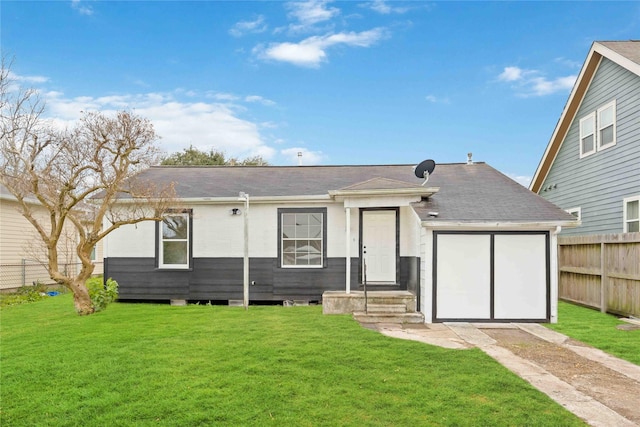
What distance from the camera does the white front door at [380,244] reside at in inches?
382

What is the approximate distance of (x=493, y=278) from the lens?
26.4ft

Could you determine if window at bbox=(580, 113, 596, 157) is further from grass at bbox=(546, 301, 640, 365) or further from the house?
grass at bbox=(546, 301, 640, 365)

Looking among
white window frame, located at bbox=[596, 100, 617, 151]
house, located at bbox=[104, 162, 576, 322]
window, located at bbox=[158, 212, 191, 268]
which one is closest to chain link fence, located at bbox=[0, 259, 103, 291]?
house, located at bbox=[104, 162, 576, 322]

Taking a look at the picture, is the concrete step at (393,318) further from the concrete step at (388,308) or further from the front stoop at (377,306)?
the concrete step at (388,308)

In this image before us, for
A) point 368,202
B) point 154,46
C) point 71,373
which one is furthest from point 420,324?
point 154,46

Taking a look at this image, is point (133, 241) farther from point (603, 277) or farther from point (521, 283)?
point (603, 277)

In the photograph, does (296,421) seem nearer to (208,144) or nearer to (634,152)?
(634,152)

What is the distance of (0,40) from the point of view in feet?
32.1

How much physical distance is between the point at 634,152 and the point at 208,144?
2824 cm

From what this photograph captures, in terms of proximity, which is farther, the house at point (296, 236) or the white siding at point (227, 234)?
the white siding at point (227, 234)

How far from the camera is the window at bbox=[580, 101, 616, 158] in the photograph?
11.1 m

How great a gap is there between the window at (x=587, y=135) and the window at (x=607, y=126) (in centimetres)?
28

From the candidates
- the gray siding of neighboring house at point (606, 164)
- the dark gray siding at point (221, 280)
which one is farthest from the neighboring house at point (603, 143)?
the dark gray siding at point (221, 280)

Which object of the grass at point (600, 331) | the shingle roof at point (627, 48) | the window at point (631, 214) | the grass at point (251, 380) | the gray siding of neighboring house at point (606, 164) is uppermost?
the shingle roof at point (627, 48)
